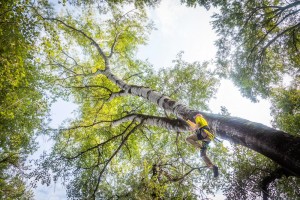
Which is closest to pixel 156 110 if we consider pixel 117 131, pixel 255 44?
pixel 117 131

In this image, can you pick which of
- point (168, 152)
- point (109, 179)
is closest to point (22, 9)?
point (109, 179)

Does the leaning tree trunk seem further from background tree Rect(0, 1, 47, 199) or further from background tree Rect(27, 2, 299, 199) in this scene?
background tree Rect(0, 1, 47, 199)

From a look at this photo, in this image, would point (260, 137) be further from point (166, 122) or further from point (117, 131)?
point (117, 131)

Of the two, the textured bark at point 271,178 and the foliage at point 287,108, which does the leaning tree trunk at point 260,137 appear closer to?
the textured bark at point 271,178

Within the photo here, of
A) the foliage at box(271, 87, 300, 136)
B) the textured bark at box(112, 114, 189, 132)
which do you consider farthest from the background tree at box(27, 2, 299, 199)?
the foliage at box(271, 87, 300, 136)

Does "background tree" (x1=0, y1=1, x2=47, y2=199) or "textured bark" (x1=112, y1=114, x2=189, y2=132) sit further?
"background tree" (x1=0, y1=1, x2=47, y2=199)

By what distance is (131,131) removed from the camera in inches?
306

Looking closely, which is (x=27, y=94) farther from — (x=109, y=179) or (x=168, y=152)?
(x=168, y=152)

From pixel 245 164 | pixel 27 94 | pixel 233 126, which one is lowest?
pixel 233 126

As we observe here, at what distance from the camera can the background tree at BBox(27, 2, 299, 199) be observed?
18.4 feet

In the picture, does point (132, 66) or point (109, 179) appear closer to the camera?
point (109, 179)

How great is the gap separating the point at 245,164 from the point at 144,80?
261 inches

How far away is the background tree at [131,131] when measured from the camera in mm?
5605

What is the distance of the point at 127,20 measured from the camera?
12.2m
